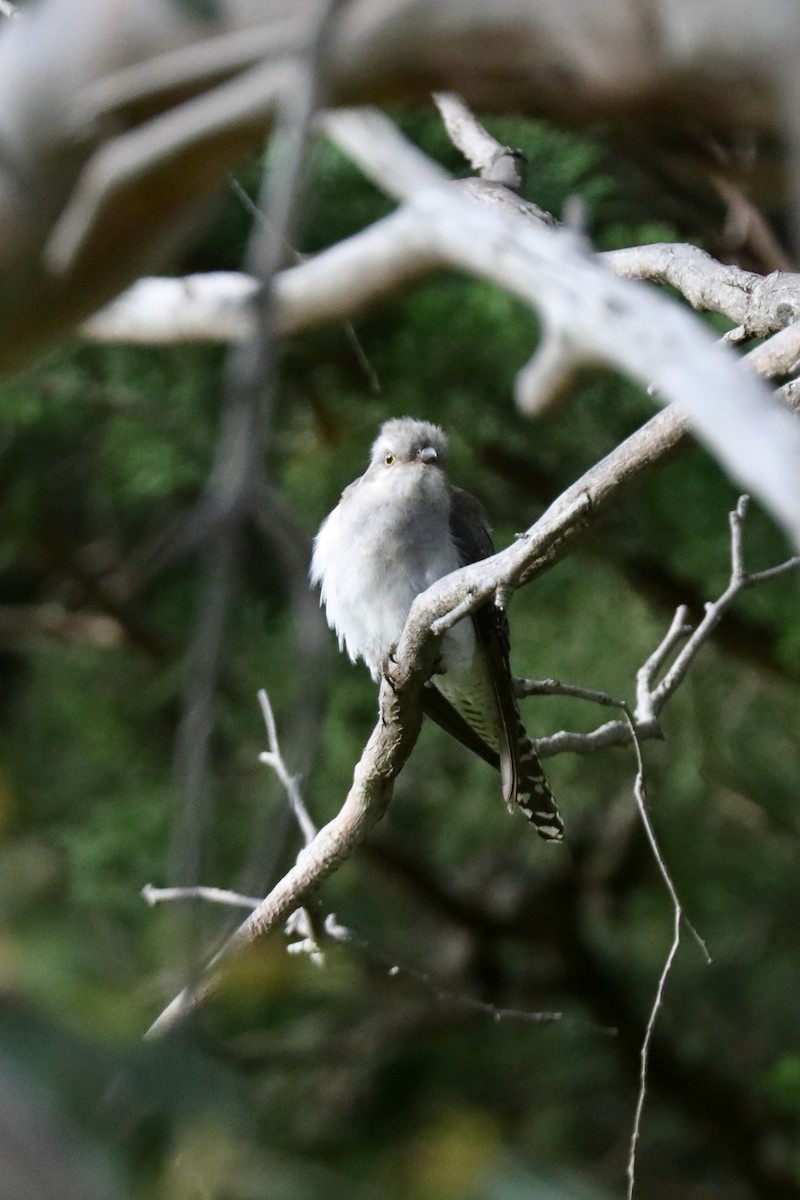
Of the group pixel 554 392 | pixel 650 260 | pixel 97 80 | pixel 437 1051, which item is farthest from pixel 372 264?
pixel 437 1051

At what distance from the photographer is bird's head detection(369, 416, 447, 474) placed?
15.6 feet

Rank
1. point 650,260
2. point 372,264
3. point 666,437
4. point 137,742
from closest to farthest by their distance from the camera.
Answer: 1. point 372,264
2. point 666,437
3. point 650,260
4. point 137,742

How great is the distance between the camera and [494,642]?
4.54 m

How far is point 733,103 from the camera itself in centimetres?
146

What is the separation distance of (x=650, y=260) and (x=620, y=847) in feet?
17.0

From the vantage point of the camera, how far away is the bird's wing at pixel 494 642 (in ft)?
14.6

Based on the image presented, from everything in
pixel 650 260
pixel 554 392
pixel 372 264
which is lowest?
pixel 650 260

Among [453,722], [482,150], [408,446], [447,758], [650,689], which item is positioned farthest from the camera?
[447,758]

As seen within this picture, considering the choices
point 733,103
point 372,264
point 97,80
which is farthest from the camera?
point 372,264

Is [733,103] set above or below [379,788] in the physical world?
above

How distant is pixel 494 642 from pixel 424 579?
0.29m

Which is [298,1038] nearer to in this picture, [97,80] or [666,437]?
[666,437]

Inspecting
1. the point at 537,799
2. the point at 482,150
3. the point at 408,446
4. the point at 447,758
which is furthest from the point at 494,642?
the point at 447,758

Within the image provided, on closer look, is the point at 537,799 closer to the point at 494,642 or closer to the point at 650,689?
the point at 494,642
